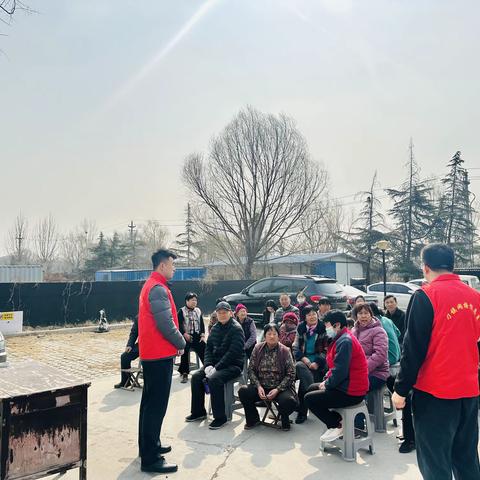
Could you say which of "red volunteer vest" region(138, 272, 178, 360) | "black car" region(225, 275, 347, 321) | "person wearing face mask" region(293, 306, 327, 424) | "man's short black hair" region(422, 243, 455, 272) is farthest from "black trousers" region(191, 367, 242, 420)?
"black car" region(225, 275, 347, 321)

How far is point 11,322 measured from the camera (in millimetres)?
13125

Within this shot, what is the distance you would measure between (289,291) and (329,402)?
833 centimetres

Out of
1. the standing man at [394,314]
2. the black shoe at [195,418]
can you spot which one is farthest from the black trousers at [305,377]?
the standing man at [394,314]

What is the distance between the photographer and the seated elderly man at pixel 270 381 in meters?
4.93

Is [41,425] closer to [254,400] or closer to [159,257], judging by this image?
[159,257]

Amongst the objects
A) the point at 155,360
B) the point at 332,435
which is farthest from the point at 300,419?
the point at 155,360

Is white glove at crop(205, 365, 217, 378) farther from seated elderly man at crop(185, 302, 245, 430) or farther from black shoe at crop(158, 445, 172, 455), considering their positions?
black shoe at crop(158, 445, 172, 455)

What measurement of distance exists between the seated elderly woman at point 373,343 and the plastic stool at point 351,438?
2.04 ft

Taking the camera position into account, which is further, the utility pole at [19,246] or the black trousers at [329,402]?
the utility pole at [19,246]

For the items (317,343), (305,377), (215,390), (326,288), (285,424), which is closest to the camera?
(285,424)

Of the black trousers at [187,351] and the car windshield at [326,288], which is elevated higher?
the car windshield at [326,288]

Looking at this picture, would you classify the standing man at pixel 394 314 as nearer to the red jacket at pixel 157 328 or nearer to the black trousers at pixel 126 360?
the red jacket at pixel 157 328

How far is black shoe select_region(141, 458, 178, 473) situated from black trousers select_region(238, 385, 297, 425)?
1.33m

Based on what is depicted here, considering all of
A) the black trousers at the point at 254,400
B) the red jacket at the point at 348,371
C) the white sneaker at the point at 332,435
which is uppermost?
the red jacket at the point at 348,371
